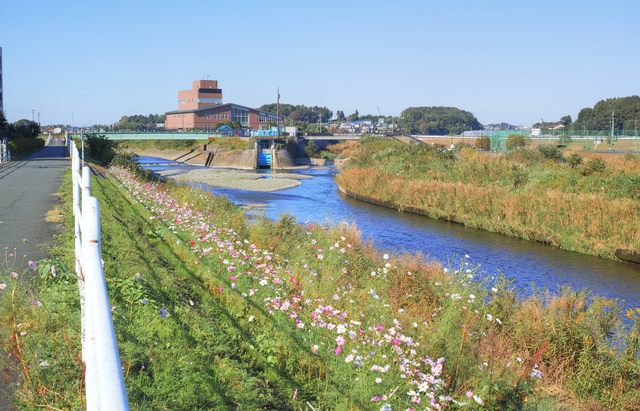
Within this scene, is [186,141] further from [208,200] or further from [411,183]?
[208,200]

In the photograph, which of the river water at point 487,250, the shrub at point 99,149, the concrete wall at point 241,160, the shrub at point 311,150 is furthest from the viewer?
the shrub at point 311,150

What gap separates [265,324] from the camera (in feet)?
24.4

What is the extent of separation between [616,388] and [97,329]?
8085 millimetres

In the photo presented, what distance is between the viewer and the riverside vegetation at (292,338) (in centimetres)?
482

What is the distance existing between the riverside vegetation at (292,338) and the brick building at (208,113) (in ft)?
361

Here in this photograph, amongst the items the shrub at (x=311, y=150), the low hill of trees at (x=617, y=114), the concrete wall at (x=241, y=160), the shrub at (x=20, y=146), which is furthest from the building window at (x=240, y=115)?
the low hill of trees at (x=617, y=114)

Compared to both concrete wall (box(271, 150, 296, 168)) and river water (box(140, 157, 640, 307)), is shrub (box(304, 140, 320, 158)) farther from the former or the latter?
river water (box(140, 157, 640, 307))

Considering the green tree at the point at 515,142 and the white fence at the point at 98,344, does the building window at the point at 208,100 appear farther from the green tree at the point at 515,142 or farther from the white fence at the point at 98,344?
the white fence at the point at 98,344

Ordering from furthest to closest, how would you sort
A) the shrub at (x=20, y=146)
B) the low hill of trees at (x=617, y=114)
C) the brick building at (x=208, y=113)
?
the brick building at (x=208, y=113) → the low hill of trees at (x=617, y=114) → the shrub at (x=20, y=146)

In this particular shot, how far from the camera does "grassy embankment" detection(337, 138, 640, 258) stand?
21.3 metres

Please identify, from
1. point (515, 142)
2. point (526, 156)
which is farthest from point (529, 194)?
point (515, 142)

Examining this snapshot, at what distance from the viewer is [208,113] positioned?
12862 cm

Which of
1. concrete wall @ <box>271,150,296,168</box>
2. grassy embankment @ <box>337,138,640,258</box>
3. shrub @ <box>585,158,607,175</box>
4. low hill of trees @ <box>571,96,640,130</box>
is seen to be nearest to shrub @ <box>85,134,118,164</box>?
grassy embankment @ <box>337,138,640,258</box>

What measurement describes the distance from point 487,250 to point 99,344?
808 inches
